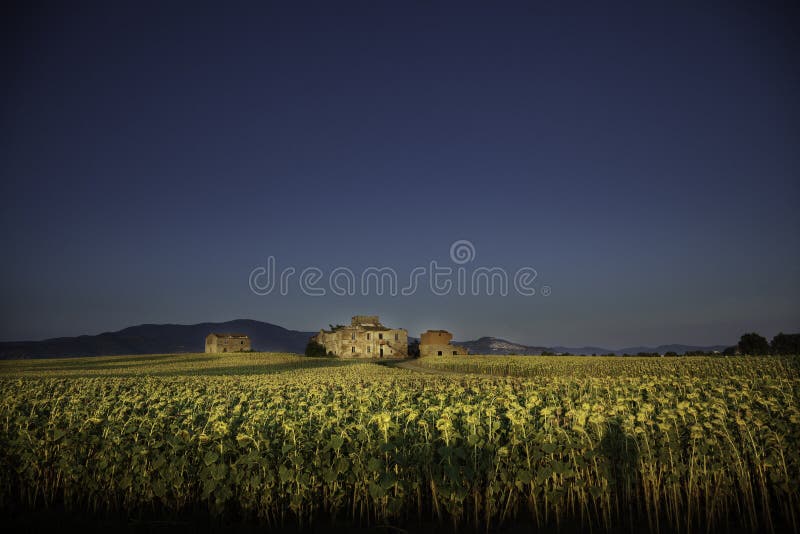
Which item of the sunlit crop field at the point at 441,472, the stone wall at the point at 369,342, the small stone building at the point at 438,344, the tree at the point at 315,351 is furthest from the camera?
the small stone building at the point at 438,344

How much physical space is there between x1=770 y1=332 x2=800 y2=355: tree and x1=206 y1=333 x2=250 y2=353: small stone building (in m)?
125

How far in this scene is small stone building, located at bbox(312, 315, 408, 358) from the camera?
116m

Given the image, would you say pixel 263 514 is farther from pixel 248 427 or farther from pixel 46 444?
pixel 46 444

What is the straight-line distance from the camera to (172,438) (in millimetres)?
10352

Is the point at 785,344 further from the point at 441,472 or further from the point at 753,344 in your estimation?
the point at 441,472

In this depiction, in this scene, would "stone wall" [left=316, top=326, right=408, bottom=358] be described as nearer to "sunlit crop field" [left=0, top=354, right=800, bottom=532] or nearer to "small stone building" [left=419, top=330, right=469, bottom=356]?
"small stone building" [left=419, top=330, right=469, bottom=356]

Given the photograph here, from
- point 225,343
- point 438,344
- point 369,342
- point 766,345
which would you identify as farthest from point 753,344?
point 225,343

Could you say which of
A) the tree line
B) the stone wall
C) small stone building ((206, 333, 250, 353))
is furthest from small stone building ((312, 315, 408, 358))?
the tree line

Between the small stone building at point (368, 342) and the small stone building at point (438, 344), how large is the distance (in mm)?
4837

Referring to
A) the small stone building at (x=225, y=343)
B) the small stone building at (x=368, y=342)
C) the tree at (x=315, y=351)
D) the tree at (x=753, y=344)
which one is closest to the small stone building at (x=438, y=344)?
the small stone building at (x=368, y=342)

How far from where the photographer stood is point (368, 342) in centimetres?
11675

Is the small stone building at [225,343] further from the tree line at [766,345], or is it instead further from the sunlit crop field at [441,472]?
the sunlit crop field at [441,472]

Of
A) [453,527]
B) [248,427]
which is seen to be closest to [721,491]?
[453,527]

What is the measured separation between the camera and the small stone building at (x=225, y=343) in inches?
5138
